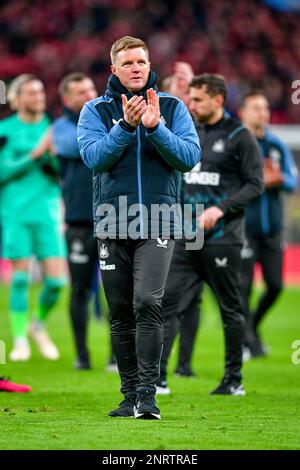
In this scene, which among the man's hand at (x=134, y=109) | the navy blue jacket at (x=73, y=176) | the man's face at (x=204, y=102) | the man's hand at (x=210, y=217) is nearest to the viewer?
the man's hand at (x=134, y=109)

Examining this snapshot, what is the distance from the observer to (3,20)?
25.8m

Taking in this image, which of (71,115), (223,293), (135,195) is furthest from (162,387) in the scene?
(71,115)

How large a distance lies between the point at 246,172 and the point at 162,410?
2.03 m

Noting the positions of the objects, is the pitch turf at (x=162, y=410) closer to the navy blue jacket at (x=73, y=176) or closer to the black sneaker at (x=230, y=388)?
the black sneaker at (x=230, y=388)

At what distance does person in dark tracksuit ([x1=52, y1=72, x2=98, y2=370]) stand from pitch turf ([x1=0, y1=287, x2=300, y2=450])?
49 centimetres

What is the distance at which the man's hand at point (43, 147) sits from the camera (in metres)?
10.7

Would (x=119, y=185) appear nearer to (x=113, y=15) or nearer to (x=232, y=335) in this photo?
(x=232, y=335)

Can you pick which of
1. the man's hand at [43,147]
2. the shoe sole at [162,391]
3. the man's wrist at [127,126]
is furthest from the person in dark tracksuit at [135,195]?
the man's hand at [43,147]

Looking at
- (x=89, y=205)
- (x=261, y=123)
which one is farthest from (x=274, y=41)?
(x=89, y=205)

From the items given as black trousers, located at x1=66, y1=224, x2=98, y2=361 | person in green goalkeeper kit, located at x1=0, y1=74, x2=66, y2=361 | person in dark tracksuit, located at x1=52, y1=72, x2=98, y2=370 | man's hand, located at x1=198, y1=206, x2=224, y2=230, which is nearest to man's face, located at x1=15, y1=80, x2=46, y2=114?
person in green goalkeeper kit, located at x1=0, y1=74, x2=66, y2=361

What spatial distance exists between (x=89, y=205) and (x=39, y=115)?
1.63m

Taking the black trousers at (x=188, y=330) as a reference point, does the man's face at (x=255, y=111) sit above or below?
above

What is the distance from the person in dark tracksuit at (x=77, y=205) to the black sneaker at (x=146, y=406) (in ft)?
11.6

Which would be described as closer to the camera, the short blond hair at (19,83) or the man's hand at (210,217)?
the man's hand at (210,217)
